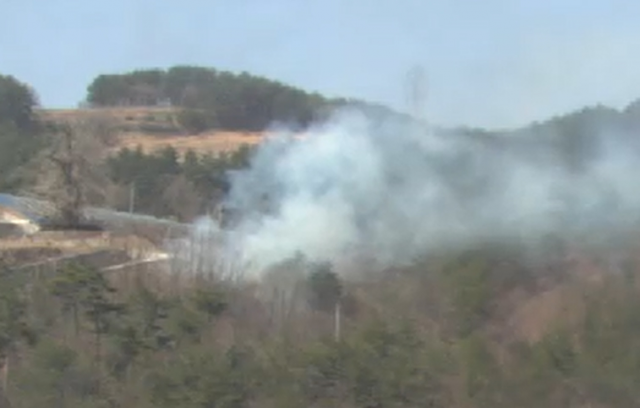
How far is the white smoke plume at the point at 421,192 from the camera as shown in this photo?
81.3 feet

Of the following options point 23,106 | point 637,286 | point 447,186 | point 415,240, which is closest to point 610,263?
point 637,286

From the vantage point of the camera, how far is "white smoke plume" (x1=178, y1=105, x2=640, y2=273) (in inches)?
975

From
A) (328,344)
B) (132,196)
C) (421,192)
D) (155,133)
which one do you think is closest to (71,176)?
(132,196)

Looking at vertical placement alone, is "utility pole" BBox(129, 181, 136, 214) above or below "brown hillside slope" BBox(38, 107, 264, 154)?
below

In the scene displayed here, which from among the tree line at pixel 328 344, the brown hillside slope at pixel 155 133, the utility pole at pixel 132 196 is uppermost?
the brown hillside slope at pixel 155 133

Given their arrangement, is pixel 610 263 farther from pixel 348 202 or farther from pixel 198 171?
pixel 198 171

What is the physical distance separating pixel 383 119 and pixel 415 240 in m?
Result: 5.73

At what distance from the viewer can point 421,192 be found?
1108 inches

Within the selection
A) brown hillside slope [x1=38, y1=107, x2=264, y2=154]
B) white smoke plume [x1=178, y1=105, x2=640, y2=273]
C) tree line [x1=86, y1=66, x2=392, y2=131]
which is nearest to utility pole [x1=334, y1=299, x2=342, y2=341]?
white smoke plume [x1=178, y1=105, x2=640, y2=273]

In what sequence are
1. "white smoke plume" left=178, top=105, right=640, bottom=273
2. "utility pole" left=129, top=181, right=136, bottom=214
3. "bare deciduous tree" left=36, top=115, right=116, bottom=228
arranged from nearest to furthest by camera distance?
"white smoke plume" left=178, top=105, right=640, bottom=273, "bare deciduous tree" left=36, top=115, right=116, bottom=228, "utility pole" left=129, top=181, right=136, bottom=214

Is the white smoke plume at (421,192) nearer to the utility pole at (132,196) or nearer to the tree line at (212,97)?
the utility pole at (132,196)

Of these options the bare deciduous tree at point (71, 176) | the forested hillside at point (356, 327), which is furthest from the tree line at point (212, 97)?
the forested hillside at point (356, 327)

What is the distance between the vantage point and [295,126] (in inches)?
1745

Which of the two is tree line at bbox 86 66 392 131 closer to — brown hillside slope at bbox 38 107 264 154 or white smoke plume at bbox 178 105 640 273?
brown hillside slope at bbox 38 107 264 154
